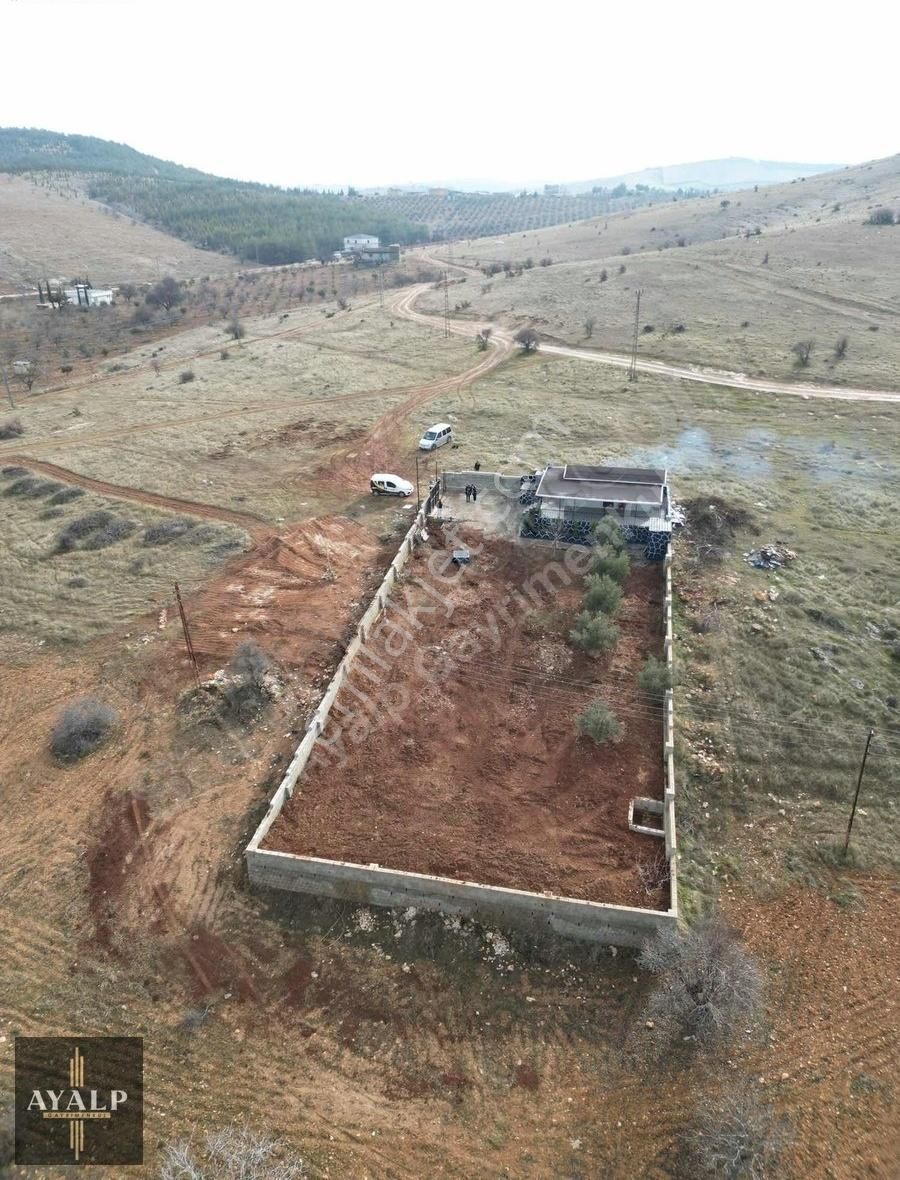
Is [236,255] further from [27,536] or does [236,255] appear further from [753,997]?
[753,997]

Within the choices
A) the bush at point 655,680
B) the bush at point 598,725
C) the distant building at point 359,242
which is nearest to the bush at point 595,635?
the bush at point 655,680

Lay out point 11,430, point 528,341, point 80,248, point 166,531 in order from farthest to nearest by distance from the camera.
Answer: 1. point 80,248
2. point 528,341
3. point 11,430
4. point 166,531

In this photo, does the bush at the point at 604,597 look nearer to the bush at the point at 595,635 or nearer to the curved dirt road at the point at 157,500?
the bush at the point at 595,635

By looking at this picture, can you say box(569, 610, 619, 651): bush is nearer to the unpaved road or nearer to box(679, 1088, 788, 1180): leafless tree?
box(679, 1088, 788, 1180): leafless tree

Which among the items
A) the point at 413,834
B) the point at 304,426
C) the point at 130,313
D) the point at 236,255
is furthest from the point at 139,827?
the point at 236,255

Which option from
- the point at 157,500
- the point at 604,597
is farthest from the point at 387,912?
the point at 157,500

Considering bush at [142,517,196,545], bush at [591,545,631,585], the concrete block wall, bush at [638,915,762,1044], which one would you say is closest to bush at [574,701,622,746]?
the concrete block wall

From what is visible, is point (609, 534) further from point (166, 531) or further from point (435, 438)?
point (166, 531)
